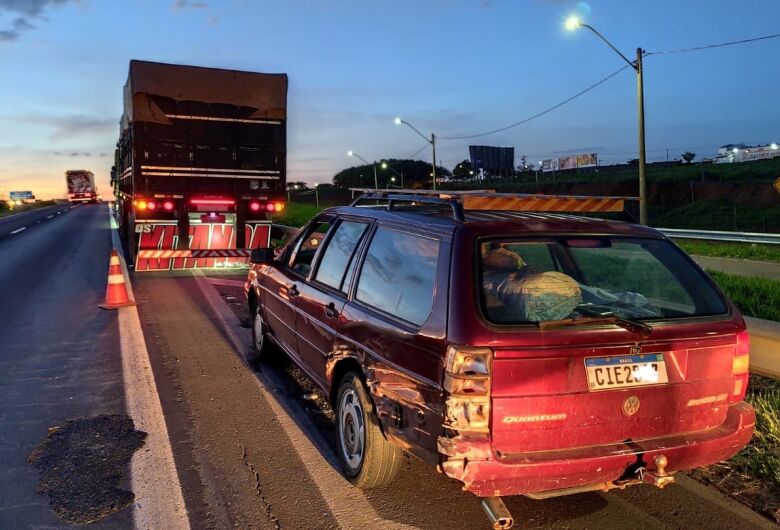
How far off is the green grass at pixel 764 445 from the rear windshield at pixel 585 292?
1.19m

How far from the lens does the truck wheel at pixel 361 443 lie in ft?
11.6

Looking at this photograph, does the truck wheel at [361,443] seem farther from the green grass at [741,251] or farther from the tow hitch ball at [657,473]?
the green grass at [741,251]

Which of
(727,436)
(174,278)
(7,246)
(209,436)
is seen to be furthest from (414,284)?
(7,246)

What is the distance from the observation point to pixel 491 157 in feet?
214

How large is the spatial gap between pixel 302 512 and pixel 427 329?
128cm

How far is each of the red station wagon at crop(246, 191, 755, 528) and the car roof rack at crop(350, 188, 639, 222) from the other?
0.05 feet

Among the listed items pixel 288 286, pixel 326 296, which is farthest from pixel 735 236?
pixel 326 296

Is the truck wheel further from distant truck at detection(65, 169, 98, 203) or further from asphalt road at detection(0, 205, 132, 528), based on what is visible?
distant truck at detection(65, 169, 98, 203)

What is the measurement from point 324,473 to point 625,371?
1938mm

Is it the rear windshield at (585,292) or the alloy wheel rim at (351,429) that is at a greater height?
the rear windshield at (585,292)

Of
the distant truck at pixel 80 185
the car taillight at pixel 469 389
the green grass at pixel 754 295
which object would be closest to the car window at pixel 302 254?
the car taillight at pixel 469 389

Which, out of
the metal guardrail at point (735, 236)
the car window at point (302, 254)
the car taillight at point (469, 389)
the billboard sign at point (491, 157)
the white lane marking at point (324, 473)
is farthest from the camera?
the billboard sign at point (491, 157)

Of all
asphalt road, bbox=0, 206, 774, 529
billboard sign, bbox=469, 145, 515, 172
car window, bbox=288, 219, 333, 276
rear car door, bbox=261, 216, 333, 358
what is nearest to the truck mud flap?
asphalt road, bbox=0, 206, 774, 529

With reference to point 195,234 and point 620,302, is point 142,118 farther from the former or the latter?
point 620,302
